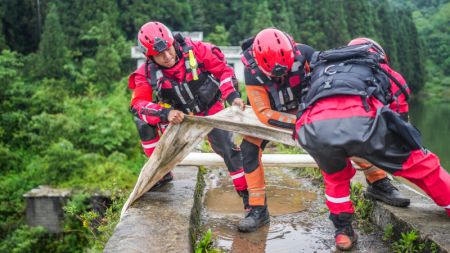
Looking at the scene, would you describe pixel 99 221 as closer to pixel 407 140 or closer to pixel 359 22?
pixel 407 140

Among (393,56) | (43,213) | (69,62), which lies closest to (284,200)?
(43,213)

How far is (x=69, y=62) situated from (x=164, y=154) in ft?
91.0

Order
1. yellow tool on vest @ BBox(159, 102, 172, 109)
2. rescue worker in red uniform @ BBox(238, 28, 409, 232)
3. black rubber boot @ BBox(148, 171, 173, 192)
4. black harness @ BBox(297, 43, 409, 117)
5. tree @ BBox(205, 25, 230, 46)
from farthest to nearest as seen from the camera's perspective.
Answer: tree @ BBox(205, 25, 230, 46) < black rubber boot @ BBox(148, 171, 173, 192) < yellow tool on vest @ BBox(159, 102, 172, 109) < rescue worker in red uniform @ BBox(238, 28, 409, 232) < black harness @ BBox(297, 43, 409, 117)

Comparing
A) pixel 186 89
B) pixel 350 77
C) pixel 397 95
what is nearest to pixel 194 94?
pixel 186 89

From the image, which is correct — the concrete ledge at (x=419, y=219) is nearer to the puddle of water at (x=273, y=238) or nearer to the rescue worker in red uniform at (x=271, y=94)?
the rescue worker in red uniform at (x=271, y=94)

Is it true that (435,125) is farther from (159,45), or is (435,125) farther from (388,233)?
(159,45)

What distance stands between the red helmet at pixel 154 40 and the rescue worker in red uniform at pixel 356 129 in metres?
1.46

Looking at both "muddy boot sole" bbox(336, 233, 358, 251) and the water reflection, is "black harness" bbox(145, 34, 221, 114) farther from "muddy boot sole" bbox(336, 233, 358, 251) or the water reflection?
the water reflection

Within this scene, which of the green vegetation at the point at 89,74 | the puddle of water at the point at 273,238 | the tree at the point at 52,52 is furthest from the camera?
the tree at the point at 52,52

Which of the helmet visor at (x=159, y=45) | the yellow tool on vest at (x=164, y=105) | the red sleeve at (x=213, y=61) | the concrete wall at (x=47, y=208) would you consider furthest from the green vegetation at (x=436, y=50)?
the helmet visor at (x=159, y=45)

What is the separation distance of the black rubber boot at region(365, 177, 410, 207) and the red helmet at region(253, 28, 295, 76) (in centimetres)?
144

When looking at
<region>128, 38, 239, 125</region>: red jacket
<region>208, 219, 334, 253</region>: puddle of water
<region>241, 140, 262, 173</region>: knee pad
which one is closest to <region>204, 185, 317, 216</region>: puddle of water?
<region>208, 219, 334, 253</region>: puddle of water

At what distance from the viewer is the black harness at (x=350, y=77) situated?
3422 millimetres

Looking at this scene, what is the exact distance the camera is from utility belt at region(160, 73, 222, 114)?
4.65m
